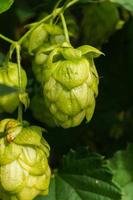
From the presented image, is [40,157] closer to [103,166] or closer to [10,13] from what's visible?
[103,166]

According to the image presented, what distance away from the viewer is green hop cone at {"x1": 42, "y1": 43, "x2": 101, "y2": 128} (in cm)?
196

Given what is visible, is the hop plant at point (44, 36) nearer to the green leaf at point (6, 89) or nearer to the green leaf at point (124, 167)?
the green leaf at point (6, 89)

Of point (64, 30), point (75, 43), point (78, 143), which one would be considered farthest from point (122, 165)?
point (64, 30)

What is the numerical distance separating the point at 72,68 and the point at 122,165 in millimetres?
769

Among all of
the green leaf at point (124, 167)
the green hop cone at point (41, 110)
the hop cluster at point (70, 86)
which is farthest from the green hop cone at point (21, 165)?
the green leaf at point (124, 167)

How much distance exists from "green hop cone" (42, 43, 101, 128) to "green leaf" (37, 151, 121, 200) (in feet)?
1.17

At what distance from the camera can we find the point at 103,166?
2.31 m

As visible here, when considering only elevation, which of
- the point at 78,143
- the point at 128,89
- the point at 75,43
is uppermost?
the point at 75,43

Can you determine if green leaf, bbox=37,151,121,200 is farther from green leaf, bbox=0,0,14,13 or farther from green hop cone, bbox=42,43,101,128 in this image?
green leaf, bbox=0,0,14,13

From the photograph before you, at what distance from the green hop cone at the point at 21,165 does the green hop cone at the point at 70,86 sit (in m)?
0.10

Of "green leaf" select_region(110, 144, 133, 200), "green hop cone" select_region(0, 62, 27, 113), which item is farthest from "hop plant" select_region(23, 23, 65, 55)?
"green leaf" select_region(110, 144, 133, 200)

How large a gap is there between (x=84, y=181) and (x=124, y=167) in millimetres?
334

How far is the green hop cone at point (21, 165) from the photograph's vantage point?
1.97 m

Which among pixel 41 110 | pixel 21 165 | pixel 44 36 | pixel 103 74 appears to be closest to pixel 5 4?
pixel 44 36
